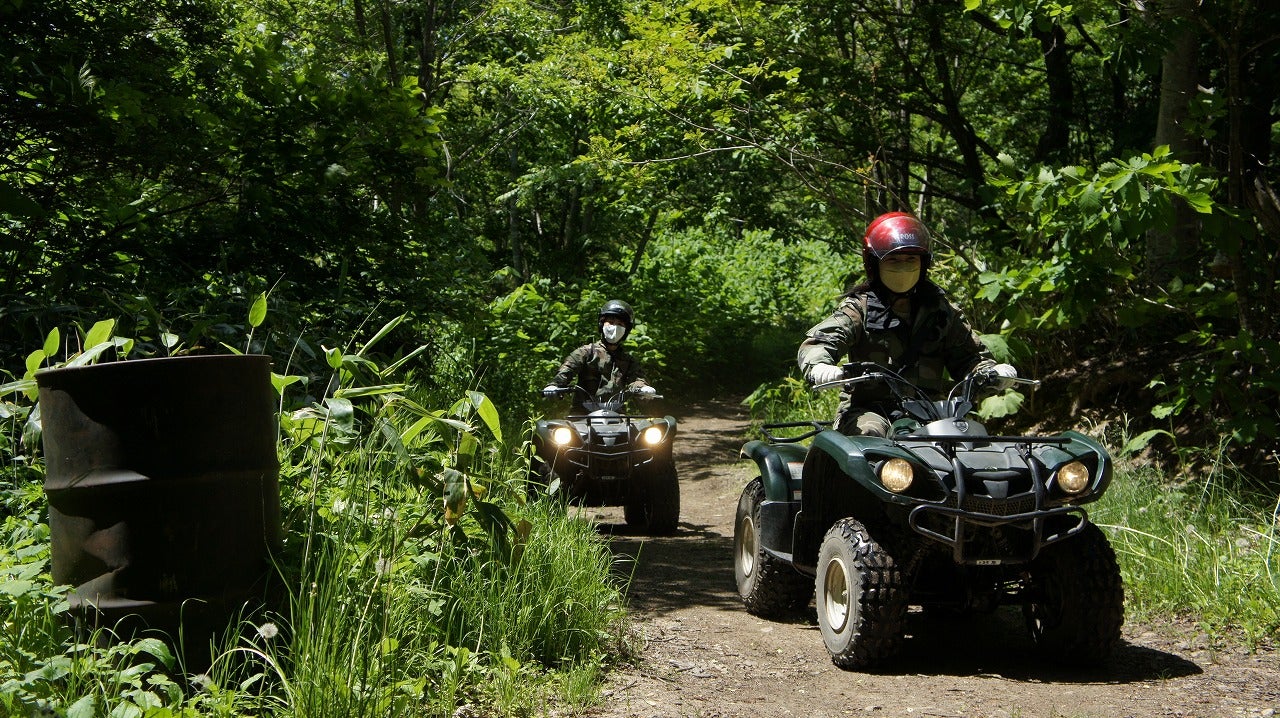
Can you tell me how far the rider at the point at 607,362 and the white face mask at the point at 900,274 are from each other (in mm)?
4217

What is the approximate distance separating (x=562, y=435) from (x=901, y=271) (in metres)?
3.74

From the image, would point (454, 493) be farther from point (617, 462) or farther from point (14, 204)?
point (617, 462)

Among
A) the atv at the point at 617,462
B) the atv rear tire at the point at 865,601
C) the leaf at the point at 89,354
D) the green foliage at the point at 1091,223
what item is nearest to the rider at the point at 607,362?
the atv at the point at 617,462

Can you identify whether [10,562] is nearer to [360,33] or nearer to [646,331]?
[360,33]

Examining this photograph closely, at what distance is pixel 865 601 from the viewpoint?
4410mm

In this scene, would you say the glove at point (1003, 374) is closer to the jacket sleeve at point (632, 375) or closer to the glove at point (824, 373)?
the glove at point (824, 373)

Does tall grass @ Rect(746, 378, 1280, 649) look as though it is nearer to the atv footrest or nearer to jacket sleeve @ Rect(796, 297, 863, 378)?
the atv footrest

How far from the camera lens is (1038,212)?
6492 millimetres

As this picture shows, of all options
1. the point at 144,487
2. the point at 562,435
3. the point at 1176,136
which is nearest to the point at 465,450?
the point at 144,487

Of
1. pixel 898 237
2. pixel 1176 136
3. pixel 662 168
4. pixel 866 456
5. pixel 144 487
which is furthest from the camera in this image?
pixel 662 168

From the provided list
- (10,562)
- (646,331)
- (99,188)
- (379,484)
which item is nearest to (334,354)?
(379,484)

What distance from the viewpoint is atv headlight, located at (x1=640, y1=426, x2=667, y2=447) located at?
8555 millimetres

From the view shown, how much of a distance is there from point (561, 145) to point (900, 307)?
11336 mm

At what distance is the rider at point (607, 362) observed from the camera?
942cm
